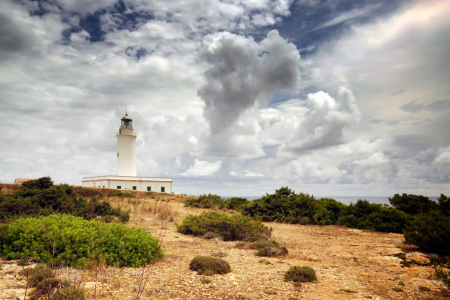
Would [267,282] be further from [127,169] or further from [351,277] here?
[127,169]

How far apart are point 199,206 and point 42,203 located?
11982mm

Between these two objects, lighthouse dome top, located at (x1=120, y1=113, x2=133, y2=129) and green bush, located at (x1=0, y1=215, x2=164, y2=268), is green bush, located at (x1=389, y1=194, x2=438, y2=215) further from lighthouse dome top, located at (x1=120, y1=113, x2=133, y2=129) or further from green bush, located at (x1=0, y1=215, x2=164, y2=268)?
lighthouse dome top, located at (x1=120, y1=113, x2=133, y2=129)

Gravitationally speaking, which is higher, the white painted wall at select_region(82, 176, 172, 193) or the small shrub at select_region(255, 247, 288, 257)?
the white painted wall at select_region(82, 176, 172, 193)

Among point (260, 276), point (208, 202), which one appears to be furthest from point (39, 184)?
point (208, 202)

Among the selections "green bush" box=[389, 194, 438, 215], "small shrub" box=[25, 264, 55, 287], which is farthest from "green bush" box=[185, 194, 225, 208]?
"small shrub" box=[25, 264, 55, 287]

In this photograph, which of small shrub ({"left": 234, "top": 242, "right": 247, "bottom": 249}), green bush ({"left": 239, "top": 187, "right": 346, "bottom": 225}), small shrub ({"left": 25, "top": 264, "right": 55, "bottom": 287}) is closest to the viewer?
small shrub ({"left": 25, "top": 264, "right": 55, "bottom": 287})

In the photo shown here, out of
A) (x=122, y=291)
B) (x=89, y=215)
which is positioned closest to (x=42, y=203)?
(x=89, y=215)

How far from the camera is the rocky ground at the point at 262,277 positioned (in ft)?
17.2

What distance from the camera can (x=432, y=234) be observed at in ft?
27.4

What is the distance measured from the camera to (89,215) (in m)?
11.5

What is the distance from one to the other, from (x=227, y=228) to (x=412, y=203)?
10360mm

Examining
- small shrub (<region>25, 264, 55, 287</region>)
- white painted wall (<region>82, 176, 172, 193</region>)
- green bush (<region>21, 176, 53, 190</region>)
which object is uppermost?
white painted wall (<region>82, 176, 172, 193</region>)

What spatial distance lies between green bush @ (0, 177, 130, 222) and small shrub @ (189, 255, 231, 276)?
6.09 m

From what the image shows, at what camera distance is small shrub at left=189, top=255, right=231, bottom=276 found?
6.43 metres
